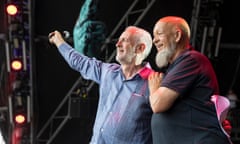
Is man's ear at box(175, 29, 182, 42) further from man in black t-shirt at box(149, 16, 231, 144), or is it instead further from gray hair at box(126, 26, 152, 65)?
gray hair at box(126, 26, 152, 65)

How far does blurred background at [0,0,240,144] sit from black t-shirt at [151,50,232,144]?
2651 mm

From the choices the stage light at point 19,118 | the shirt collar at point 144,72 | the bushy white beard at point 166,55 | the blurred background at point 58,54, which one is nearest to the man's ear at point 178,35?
the bushy white beard at point 166,55

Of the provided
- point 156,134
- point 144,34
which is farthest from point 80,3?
point 156,134

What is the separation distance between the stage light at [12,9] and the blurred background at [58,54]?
10 millimetres

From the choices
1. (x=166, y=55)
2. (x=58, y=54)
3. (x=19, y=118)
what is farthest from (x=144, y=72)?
(x=58, y=54)

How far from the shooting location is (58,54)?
15.6ft

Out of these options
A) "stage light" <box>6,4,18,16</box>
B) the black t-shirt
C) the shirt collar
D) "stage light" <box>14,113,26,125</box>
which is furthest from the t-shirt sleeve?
"stage light" <box>14,113,26,125</box>

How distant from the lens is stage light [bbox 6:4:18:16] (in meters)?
4.11

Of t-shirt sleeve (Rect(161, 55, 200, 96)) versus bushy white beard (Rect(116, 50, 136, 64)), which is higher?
t-shirt sleeve (Rect(161, 55, 200, 96))

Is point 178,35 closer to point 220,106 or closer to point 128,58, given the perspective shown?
point 220,106

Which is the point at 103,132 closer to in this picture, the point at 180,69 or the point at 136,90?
the point at 136,90

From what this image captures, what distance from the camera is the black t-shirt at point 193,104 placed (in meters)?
1.67

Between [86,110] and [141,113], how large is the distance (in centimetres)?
222

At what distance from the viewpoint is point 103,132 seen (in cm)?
223
